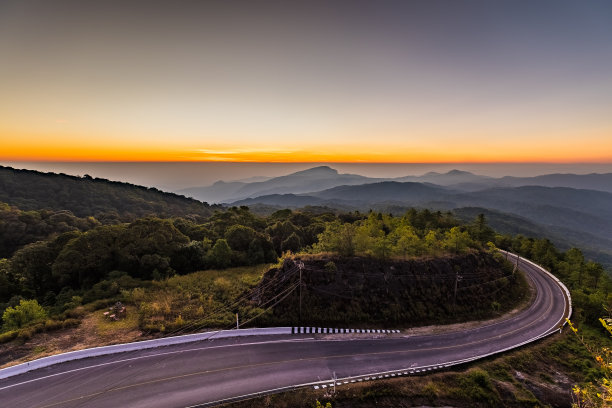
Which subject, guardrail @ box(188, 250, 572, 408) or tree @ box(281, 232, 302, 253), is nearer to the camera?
guardrail @ box(188, 250, 572, 408)

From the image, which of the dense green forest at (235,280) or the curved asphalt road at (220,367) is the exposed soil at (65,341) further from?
the curved asphalt road at (220,367)

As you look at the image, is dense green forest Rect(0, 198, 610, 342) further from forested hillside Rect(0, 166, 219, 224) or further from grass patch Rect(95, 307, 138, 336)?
forested hillside Rect(0, 166, 219, 224)

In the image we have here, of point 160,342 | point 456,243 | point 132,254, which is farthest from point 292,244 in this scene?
point 160,342

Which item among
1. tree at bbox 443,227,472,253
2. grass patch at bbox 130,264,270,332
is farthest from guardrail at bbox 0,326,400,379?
tree at bbox 443,227,472,253

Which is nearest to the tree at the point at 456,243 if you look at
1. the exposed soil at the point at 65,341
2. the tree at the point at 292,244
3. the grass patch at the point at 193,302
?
the tree at the point at 292,244

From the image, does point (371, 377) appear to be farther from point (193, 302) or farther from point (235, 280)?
point (235, 280)

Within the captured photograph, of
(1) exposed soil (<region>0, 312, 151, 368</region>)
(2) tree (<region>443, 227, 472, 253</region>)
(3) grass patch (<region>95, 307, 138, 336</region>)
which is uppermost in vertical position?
(2) tree (<region>443, 227, 472, 253</region>)
